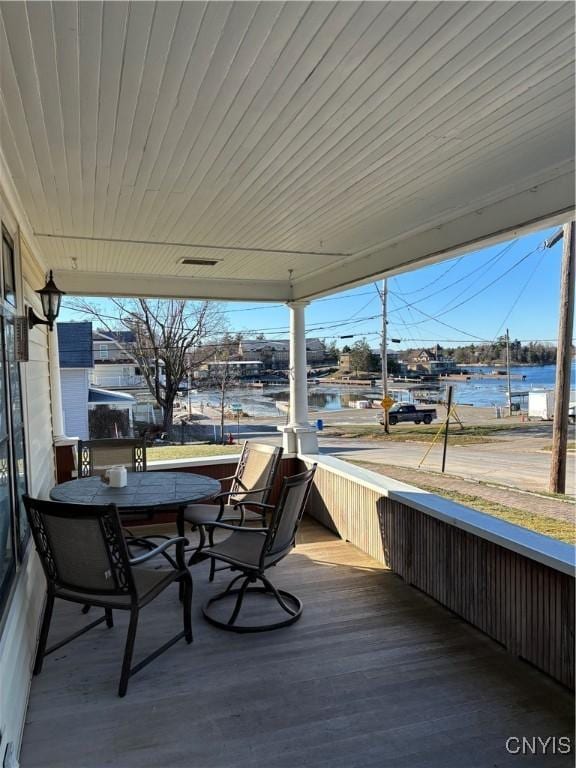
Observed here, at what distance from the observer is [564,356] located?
7.55m

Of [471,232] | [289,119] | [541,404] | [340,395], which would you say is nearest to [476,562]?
[471,232]

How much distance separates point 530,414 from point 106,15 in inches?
673

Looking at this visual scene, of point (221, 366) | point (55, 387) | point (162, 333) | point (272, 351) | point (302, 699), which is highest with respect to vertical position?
point (162, 333)

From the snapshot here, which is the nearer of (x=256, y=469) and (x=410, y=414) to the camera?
(x=256, y=469)

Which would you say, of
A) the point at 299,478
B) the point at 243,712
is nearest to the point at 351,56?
the point at 299,478

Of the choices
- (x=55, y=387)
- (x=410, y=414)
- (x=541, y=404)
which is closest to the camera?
(x=55, y=387)

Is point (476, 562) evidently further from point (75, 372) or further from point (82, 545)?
point (75, 372)

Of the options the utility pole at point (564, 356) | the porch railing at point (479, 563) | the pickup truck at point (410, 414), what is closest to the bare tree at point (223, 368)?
the pickup truck at point (410, 414)

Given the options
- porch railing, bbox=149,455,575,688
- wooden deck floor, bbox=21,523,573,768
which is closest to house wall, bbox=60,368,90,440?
porch railing, bbox=149,455,575,688

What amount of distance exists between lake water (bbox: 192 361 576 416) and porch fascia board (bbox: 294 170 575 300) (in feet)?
23.2

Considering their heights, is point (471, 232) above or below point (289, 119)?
below

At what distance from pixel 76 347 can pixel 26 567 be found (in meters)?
9.03

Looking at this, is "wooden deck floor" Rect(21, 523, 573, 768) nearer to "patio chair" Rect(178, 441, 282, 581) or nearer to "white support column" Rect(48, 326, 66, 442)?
"patio chair" Rect(178, 441, 282, 581)

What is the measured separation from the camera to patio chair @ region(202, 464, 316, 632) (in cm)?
299
